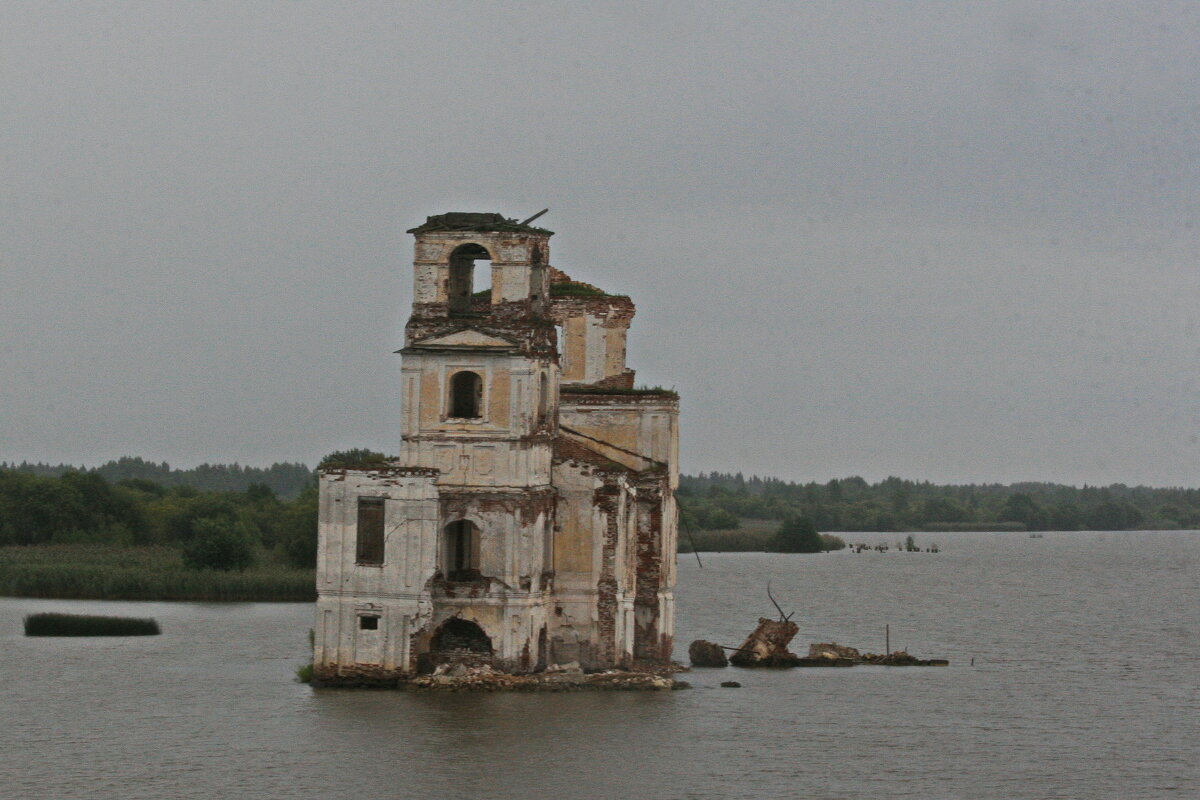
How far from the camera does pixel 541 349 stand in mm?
42094

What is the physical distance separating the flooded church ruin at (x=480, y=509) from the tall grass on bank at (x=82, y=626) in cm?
2079

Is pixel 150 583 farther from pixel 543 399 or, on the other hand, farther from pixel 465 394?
pixel 543 399

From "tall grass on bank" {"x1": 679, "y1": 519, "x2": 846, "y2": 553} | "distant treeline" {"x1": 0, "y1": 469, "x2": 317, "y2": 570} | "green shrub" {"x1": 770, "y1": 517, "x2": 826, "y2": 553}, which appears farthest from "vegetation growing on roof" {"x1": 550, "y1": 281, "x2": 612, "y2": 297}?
"green shrub" {"x1": 770, "y1": 517, "x2": 826, "y2": 553}

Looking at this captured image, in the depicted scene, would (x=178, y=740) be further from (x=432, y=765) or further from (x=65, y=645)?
(x=65, y=645)

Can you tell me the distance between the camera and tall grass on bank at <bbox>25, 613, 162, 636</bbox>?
59688 mm

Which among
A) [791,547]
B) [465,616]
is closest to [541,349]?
[465,616]

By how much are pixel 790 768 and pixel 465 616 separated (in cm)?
900

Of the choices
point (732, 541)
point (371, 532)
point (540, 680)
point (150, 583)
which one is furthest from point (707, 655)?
point (732, 541)

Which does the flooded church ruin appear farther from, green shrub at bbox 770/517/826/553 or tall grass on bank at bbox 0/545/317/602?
green shrub at bbox 770/517/826/553

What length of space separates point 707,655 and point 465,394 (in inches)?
444

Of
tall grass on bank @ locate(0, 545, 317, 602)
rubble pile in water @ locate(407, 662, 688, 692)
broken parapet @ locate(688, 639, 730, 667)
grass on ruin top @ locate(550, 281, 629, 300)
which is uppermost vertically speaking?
grass on ruin top @ locate(550, 281, 629, 300)

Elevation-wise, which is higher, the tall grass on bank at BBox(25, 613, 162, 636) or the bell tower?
the bell tower

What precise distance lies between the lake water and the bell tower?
2.35 metres

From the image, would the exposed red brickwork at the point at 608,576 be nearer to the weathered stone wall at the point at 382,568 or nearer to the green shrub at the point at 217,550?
the weathered stone wall at the point at 382,568
